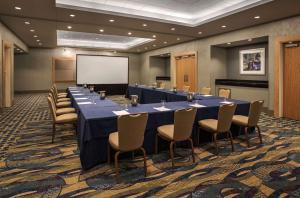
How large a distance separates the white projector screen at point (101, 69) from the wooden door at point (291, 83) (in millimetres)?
9727

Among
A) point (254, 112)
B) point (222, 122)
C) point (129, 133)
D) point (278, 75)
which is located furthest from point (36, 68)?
point (254, 112)

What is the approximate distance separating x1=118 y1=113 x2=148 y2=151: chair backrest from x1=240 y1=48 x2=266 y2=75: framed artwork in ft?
23.3

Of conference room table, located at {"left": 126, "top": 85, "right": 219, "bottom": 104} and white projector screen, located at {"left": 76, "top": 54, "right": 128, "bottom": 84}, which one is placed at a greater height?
white projector screen, located at {"left": 76, "top": 54, "right": 128, "bottom": 84}

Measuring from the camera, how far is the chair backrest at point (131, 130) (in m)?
2.55

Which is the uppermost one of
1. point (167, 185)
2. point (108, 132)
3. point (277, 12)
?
point (277, 12)

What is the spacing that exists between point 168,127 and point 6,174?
7.43 feet

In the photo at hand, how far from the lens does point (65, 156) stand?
3.47 m

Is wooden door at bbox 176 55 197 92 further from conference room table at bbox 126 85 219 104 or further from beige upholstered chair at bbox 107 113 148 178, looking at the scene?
beige upholstered chair at bbox 107 113 148 178

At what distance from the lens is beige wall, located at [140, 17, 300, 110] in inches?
248

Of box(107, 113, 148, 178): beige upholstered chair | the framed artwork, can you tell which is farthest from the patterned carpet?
the framed artwork

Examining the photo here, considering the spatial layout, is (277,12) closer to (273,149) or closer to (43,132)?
(273,149)

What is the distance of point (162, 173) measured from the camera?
286 cm

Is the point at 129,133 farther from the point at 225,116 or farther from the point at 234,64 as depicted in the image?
the point at 234,64

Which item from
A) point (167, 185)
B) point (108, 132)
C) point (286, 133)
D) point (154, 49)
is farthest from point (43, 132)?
point (154, 49)
